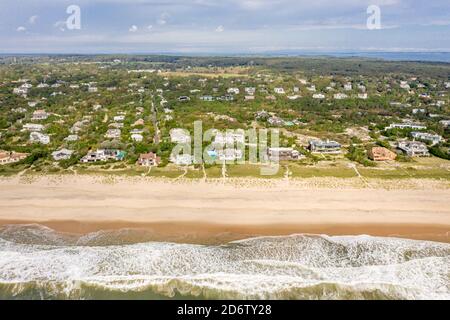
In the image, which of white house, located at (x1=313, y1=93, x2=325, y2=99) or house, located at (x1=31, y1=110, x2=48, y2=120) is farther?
A: white house, located at (x1=313, y1=93, x2=325, y2=99)

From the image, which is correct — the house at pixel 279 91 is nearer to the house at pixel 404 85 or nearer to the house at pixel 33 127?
the house at pixel 404 85

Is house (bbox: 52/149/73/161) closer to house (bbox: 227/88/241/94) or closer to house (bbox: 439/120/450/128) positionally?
house (bbox: 439/120/450/128)

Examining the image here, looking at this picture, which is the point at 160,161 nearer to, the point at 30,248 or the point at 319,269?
the point at 30,248

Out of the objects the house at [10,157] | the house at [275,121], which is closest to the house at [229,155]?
the house at [275,121]

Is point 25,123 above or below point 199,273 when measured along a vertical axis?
above
